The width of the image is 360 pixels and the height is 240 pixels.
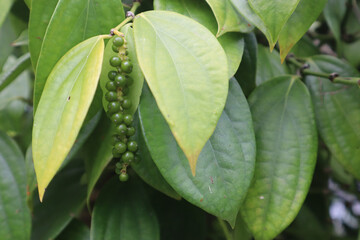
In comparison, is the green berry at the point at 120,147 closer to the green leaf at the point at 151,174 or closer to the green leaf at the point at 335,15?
the green leaf at the point at 151,174

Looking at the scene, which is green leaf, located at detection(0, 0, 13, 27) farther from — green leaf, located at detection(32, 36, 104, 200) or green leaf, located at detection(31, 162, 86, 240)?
green leaf, located at detection(31, 162, 86, 240)

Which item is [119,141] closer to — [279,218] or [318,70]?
[279,218]

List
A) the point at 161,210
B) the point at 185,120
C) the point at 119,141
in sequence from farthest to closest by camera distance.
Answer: the point at 161,210
the point at 119,141
the point at 185,120

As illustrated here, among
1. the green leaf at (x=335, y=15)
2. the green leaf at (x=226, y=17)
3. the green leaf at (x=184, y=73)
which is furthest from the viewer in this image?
the green leaf at (x=335, y=15)

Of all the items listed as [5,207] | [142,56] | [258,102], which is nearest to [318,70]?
[258,102]

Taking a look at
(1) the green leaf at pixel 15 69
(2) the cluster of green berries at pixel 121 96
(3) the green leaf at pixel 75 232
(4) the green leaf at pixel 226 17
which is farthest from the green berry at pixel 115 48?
(3) the green leaf at pixel 75 232

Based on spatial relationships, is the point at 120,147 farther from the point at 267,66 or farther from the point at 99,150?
the point at 267,66
